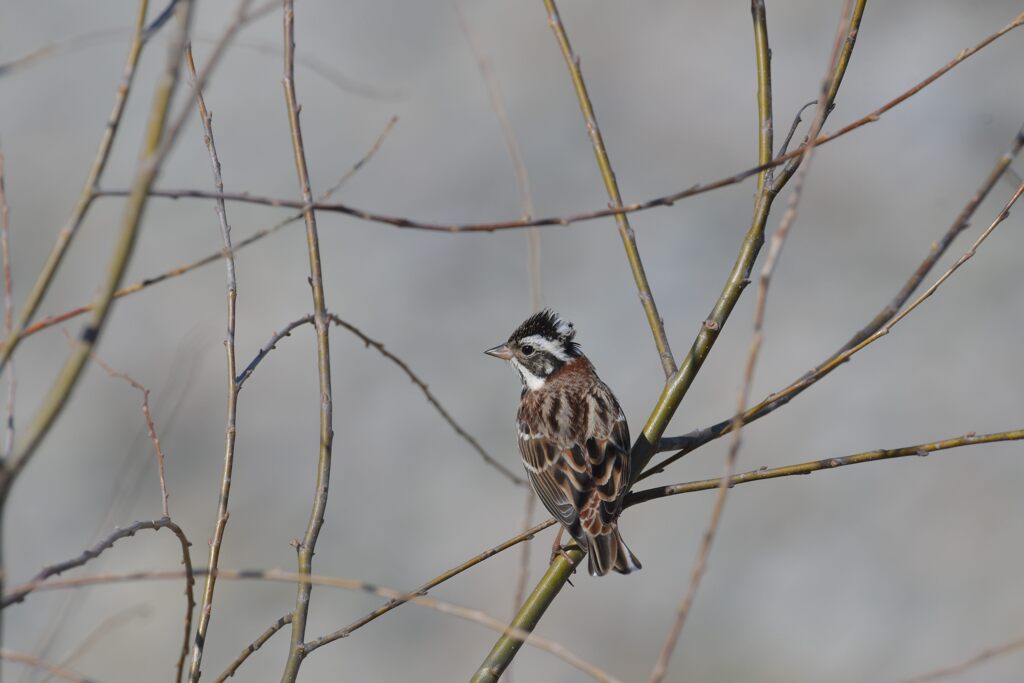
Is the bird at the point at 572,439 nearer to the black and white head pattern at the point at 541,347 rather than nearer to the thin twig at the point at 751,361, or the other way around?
the black and white head pattern at the point at 541,347

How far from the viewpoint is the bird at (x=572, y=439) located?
4750mm

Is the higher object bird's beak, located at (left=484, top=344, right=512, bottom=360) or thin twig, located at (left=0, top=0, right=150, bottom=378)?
bird's beak, located at (left=484, top=344, right=512, bottom=360)

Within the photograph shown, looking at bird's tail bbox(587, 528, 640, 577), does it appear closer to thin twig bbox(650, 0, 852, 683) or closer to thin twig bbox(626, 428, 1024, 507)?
thin twig bbox(626, 428, 1024, 507)

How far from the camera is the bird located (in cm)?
475

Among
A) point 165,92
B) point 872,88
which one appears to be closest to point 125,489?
point 165,92

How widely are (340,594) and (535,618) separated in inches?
242

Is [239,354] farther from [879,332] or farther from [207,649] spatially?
[879,332]

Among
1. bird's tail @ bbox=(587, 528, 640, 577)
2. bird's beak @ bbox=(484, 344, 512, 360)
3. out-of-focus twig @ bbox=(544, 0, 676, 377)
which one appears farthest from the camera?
bird's beak @ bbox=(484, 344, 512, 360)

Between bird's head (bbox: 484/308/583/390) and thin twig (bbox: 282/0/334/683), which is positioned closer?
thin twig (bbox: 282/0/334/683)

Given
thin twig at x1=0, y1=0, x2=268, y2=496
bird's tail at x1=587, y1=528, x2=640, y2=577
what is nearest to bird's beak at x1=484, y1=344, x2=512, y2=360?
bird's tail at x1=587, y1=528, x2=640, y2=577

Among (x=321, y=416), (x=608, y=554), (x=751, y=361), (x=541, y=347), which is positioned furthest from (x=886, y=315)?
(x=541, y=347)

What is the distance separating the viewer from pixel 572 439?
5.33m

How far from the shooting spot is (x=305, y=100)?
1123 cm

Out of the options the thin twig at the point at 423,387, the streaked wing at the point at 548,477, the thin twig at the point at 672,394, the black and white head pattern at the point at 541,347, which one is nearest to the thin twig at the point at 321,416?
the thin twig at the point at 423,387
